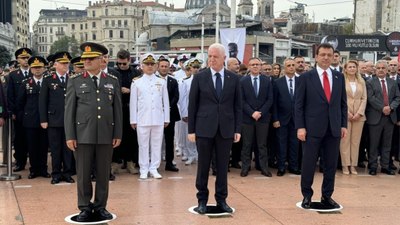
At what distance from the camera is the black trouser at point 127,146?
8500 millimetres

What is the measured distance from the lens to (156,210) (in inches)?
244

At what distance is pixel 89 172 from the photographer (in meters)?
5.70

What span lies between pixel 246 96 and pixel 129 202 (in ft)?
9.34

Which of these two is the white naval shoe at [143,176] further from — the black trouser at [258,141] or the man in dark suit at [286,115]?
the man in dark suit at [286,115]

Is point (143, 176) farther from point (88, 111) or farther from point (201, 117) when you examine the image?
point (88, 111)

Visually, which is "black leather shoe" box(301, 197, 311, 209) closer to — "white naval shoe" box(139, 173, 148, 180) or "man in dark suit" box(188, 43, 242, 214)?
"man in dark suit" box(188, 43, 242, 214)

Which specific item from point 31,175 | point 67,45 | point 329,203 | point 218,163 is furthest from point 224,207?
point 67,45

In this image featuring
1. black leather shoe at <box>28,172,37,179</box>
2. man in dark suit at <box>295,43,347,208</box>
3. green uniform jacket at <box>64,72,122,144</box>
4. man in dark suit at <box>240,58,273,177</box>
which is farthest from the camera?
man in dark suit at <box>240,58,273,177</box>

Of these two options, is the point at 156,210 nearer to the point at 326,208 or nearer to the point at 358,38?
the point at 326,208

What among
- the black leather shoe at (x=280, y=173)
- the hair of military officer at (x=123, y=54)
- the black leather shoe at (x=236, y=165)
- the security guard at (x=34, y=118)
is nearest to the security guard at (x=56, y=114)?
the security guard at (x=34, y=118)

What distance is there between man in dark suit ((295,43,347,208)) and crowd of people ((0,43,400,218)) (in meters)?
0.01

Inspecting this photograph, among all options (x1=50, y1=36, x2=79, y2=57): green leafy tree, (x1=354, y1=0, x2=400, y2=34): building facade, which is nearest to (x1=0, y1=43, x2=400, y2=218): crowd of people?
(x1=354, y1=0, x2=400, y2=34): building facade

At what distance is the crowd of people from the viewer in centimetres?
574

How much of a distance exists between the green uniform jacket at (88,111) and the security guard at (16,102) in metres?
2.86
